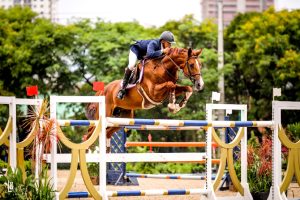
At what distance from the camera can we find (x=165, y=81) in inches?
375

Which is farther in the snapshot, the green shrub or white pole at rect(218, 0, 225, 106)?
white pole at rect(218, 0, 225, 106)

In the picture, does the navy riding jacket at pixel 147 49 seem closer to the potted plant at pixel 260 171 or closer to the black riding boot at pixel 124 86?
the black riding boot at pixel 124 86

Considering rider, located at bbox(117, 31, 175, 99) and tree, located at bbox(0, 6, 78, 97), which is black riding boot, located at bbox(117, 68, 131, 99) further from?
tree, located at bbox(0, 6, 78, 97)

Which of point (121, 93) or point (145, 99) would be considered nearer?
point (145, 99)

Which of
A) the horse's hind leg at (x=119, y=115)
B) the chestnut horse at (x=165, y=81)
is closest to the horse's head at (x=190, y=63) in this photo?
the chestnut horse at (x=165, y=81)

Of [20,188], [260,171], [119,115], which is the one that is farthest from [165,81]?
[20,188]

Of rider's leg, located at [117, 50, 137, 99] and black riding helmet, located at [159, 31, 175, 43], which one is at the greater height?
black riding helmet, located at [159, 31, 175, 43]

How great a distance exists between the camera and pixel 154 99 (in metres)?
9.53

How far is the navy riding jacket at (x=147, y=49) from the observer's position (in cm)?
962

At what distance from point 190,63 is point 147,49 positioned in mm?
892

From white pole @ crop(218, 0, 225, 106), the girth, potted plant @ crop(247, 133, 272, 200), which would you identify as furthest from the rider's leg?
white pole @ crop(218, 0, 225, 106)

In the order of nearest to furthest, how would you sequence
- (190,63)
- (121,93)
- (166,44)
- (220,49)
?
(190,63)
(166,44)
(121,93)
(220,49)

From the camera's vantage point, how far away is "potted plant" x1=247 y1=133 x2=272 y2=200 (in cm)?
862

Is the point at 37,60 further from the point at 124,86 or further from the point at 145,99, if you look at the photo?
the point at 145,99
